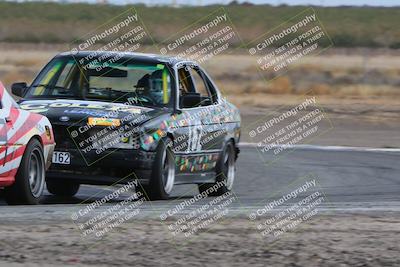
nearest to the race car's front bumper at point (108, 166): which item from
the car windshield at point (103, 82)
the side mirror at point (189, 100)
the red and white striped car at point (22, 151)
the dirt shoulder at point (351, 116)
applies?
the red and white striped car at point (22, 151)

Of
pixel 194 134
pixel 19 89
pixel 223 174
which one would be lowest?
pixel 223 174

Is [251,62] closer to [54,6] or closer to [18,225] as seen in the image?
[18,225]

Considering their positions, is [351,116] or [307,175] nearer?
[307,175]

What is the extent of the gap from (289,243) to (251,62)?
45323 mm

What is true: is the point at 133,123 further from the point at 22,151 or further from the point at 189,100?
the point at 22,151

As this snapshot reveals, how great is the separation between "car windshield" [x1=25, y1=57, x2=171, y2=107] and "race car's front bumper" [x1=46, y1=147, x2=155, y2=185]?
98 cm

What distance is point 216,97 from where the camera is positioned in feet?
46.4

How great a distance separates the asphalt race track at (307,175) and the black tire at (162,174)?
209 mm

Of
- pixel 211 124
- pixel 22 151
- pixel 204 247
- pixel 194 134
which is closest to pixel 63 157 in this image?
pixel 22 151

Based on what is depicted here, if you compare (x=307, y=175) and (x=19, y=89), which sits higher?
(x=19, y=89)

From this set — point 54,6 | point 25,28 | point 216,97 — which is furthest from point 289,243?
point 54,6

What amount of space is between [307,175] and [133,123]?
207 inches

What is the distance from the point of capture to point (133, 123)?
11727 mm

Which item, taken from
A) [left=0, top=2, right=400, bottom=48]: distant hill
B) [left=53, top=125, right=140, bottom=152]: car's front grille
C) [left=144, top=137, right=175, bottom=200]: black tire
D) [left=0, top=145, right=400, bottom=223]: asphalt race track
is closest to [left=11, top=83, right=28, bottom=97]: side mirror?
[left=0, top=145, right=400, bottom=223]: asphalt race track
